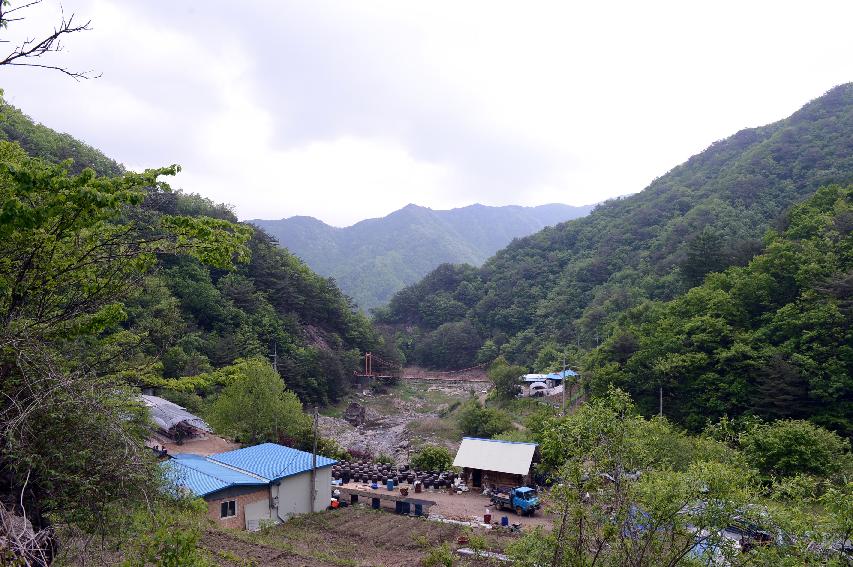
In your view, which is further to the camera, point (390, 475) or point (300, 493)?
point (390, 475)

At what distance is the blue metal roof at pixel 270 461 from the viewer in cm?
1600

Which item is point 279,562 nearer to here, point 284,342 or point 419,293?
point 284,342

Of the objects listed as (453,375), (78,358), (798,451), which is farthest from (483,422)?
(453,375)

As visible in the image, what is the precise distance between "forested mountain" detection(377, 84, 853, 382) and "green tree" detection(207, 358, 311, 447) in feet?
71.2

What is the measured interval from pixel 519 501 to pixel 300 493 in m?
6.93

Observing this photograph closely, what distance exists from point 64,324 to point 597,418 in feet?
19.8

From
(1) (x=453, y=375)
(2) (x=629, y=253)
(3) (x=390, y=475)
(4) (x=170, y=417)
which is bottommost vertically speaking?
(1) (x=453, y=375)

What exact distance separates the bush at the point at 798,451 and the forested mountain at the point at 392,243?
263ft

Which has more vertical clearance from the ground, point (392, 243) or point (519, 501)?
point (392, 243)

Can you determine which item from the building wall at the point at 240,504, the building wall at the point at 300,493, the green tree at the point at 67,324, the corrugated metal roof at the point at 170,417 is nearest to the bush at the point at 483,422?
the building wall at the point at 300,493

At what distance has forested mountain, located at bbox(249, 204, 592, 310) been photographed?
361 feet

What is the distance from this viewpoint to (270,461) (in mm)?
16969

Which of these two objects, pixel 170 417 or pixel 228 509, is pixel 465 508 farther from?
pixel 170 417

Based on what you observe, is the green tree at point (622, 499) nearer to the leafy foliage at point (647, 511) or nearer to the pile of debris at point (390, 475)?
the leafy foliage at point (647, 511)
